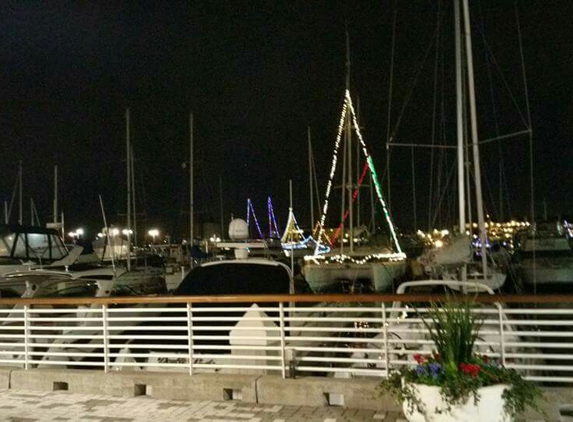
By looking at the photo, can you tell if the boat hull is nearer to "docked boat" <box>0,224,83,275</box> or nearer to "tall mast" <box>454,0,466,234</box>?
"tall mast" <box>454,0,466,234</box>

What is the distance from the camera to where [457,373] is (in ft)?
16.0

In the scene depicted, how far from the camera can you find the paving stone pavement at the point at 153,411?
6109 mm

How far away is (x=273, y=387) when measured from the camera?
6676 millimetres

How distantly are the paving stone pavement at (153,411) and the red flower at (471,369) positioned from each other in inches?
51.6

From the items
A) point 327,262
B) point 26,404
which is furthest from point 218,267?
point 327,262

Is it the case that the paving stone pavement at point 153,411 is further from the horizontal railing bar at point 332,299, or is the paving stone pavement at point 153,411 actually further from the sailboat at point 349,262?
the sailboat at point 349,262

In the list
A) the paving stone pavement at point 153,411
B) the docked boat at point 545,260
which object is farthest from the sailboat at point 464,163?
the paving stone pavement at point 153,411

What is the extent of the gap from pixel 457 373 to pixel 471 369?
0.12 meters

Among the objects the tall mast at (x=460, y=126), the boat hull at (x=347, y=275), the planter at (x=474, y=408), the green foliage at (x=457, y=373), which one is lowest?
the boat hull at (x=347, y=275)

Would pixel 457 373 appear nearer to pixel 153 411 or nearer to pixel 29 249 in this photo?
pixel 153 411

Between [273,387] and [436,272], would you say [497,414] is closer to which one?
[273,387]

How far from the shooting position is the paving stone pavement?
6109mm

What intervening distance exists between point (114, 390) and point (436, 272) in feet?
25.4

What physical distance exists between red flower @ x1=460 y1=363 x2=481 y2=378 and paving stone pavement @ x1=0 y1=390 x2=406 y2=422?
4.30ft
